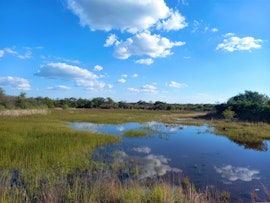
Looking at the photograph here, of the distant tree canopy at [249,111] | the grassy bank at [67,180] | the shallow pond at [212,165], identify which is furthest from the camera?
the distant tree canopy at [249,111]

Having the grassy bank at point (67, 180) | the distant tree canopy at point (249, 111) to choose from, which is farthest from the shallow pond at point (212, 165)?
the distant tree canopy at point (249, 111)

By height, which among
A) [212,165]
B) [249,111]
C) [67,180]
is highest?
[249,111]

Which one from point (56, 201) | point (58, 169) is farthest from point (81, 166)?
point (56, 201)

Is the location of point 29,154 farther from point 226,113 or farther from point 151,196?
point 226,113

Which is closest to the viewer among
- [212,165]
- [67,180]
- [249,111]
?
[67,180]

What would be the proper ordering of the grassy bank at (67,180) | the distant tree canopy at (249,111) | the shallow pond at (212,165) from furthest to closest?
the distant tree canopy at (249,111), the shallow pond at (212,165), the grassy bank at (67,180)

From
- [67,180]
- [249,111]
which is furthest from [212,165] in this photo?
[249,111]

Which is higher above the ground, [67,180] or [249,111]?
[249,111]

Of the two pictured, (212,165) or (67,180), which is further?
(212,165)

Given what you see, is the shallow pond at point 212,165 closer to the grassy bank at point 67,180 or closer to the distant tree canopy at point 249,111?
the grassy bank at point 67,180

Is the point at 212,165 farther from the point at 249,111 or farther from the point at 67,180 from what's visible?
the point at 249,111

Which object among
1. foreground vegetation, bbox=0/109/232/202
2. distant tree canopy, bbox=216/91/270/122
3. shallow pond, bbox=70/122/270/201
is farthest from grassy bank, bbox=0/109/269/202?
distant tree canopy, bbox=216/91/270/122

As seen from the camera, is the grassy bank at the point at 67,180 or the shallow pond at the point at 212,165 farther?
the shallow pond at the point at 212,165

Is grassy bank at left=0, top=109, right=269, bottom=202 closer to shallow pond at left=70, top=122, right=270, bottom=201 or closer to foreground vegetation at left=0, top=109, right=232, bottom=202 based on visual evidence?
foreground vegetation at left=0, top=109, right=232, bottom=202
